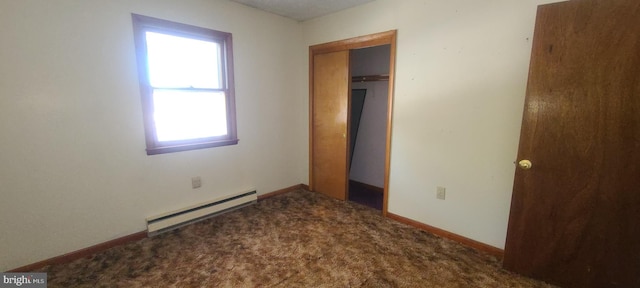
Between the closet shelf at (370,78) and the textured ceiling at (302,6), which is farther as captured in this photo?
the closet shelf at (370,78)

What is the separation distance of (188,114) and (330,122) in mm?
1610

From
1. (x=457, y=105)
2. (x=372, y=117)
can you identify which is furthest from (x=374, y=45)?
(x=372, y=117)

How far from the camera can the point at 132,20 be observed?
214 cm

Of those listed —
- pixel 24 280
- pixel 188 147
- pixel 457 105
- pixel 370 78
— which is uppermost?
pixel 370 78

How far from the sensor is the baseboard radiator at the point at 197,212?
7.93 ft

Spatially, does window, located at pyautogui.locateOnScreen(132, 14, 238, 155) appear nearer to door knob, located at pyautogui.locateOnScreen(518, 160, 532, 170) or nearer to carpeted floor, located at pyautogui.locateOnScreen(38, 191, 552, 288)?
carpeted floor, located at pyautogui.locateOnScreen(38, 191, 552, 288)

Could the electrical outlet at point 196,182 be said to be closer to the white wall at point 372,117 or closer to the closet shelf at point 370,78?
the white wall at point 372,117

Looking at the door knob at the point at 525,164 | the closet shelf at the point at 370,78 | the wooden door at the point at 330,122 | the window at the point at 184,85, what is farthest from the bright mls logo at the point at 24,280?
the closet shelf at the point at 370,78

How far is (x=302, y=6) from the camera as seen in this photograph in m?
2.83

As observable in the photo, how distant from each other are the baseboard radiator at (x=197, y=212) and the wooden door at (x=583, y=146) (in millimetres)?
2628

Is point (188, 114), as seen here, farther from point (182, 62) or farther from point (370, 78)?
point (370, 78)

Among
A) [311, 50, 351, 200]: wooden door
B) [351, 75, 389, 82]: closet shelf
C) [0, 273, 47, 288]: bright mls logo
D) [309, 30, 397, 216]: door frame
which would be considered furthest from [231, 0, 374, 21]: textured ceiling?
[0, 273, 47, 288]: bright mls logo

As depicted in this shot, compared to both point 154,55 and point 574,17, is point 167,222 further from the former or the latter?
point 574,17

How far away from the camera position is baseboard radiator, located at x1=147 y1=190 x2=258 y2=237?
95.1 inches
